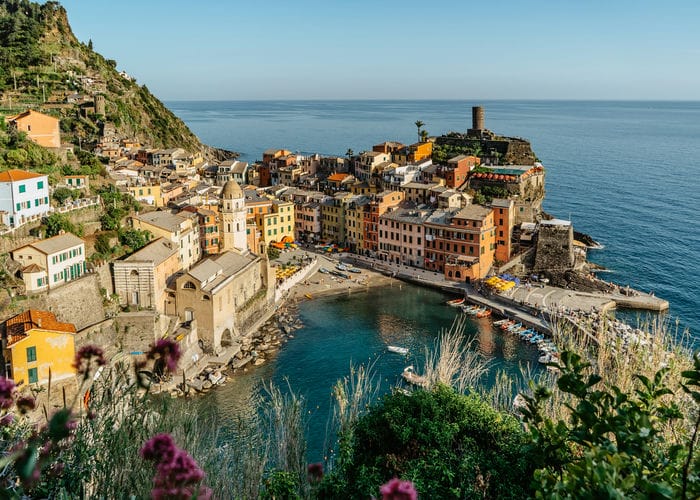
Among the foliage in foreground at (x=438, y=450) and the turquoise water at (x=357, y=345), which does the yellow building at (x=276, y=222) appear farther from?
the foliage in foreground at (x=438, y=450)

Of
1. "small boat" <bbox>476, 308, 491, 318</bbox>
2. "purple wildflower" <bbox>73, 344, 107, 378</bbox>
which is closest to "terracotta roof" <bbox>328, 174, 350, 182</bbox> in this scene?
"small boat" <bbox>476, 308, 491, 318</bbox>

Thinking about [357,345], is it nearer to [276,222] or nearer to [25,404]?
[276,222]

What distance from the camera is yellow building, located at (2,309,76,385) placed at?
67.8ft

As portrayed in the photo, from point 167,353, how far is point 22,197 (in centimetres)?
2580

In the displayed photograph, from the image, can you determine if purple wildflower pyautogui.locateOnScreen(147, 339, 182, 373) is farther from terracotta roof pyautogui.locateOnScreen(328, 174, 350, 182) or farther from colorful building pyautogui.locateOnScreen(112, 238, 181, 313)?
terracotta roof pyautogui.locateOnScreen(328, 174, 350, 182)

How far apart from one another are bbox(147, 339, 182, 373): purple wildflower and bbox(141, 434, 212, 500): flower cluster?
48 centimetres

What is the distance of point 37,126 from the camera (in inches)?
1414

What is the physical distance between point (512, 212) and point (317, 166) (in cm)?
2473

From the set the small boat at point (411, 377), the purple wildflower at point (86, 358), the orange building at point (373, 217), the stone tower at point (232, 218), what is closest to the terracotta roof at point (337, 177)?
the orange building at point (373, 217)

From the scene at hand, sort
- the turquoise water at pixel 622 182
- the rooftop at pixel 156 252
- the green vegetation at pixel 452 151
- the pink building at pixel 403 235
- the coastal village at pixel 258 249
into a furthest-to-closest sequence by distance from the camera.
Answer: the green vegetation at pixel 452 151, the pink building at pixel 403 235, the turquoise water at pixel 622 182, the rooftop at pixel 156 252, the coastal village at pixel 258 249

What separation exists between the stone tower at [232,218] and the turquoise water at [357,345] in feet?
18.5

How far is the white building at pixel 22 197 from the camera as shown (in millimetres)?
26031

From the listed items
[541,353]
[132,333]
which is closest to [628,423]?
[132,333]

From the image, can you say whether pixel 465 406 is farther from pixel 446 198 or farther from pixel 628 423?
pixel 446 198
